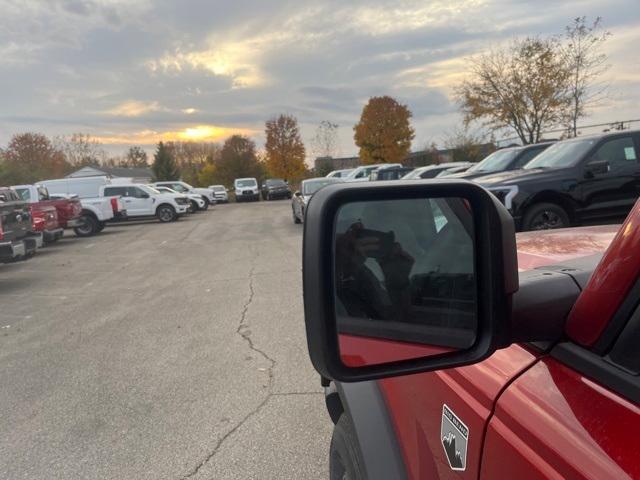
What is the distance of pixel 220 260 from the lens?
11.4 m

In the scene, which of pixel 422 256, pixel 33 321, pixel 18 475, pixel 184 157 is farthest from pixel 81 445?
pixel 184 157

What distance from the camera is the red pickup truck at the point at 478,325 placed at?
96cm

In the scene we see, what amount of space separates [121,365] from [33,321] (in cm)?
277

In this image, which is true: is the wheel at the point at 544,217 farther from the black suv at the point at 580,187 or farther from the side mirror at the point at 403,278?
the side mirror at the point at 403,278

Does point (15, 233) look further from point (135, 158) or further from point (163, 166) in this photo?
point (135, 158)

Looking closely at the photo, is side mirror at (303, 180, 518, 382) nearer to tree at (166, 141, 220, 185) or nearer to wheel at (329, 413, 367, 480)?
wheel at (329, 413, 367, 480)

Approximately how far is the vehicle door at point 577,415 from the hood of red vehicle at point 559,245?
0.65 m

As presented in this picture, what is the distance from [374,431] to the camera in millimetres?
1726

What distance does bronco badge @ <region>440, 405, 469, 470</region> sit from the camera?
4.11ft

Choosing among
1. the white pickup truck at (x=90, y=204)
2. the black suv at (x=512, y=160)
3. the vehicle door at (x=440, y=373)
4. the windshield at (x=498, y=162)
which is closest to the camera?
the vehicle door at (x=440, y=373)

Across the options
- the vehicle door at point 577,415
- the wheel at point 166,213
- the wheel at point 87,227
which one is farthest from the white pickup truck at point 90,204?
the vehicle door at point 577,415

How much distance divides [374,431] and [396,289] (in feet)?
2.62

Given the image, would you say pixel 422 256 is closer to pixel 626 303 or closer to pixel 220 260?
pixel 626 303

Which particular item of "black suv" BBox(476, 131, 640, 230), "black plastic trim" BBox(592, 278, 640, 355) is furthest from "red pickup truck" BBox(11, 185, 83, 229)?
"black plastic trim" BBox(592, 278, 640, 355)
